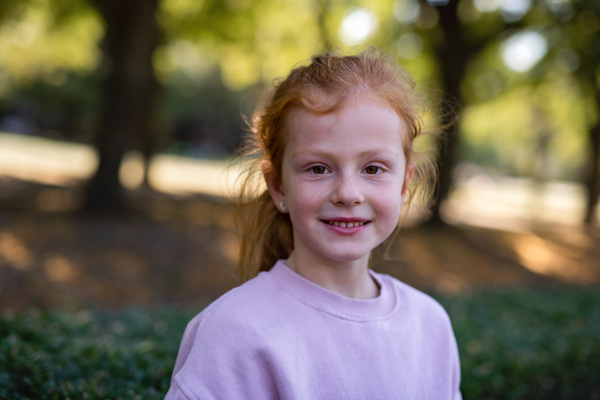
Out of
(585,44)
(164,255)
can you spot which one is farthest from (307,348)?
(585,44)

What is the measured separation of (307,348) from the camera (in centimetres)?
142

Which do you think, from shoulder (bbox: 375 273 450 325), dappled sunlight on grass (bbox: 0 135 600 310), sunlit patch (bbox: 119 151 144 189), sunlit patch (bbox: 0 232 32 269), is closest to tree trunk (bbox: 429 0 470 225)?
dappled sunlight on grass (bbox: 0 135 600 310)

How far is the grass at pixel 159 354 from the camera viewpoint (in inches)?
81.7

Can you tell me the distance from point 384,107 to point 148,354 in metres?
1.98

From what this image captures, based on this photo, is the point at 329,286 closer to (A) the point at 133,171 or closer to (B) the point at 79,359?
(B) the point at 79,359

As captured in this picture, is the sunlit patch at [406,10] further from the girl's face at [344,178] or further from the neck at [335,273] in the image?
the neck at [335,273]

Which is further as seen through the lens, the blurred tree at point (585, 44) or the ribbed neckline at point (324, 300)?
the blurred tree at point (585, 44)

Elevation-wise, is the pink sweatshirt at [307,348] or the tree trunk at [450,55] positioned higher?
the tree trunk at [450,55]

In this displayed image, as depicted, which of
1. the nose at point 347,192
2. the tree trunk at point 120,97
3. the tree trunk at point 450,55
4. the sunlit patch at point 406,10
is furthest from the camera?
the sunlit patch at point 406,10

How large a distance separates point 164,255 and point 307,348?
6.82 metres

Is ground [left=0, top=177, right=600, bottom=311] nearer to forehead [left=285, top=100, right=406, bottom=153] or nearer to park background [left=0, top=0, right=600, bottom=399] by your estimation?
park background [left=0, top=0, right=600, bottom=399]

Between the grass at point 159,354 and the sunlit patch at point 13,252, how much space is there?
334cm

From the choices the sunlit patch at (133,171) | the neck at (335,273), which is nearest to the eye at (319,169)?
the neck at (335,273)

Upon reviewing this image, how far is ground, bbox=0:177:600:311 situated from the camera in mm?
6297
